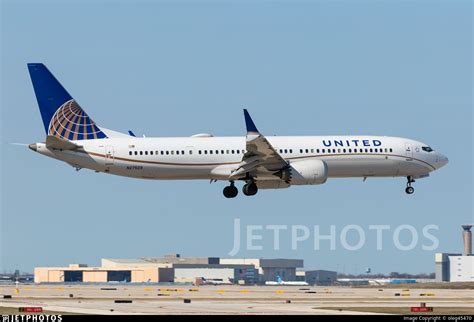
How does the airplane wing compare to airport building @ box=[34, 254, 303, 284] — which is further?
airport building @ box=[34, 254, 303, 284]

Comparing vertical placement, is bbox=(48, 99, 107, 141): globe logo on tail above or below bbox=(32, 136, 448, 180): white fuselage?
above

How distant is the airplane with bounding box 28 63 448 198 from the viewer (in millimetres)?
100938

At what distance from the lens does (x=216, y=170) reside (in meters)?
102

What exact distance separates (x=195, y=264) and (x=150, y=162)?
314 feet

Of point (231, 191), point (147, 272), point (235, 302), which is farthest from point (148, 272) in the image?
point (235, 302)

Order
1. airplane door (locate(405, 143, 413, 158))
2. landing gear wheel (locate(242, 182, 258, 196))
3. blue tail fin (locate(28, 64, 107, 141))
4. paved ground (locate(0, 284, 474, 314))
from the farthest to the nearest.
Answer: airplane door (locate(405, 143, 413, 158)) < blue tail fin (locate(28, 64, 107, 141)) < landing gear wheel (locate(242, 182, 258, 196)) < paved ground (locate(0, 284, 474, 314))

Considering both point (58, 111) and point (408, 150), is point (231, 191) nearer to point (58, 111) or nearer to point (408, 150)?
point (408, 150)

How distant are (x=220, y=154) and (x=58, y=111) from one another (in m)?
15.2

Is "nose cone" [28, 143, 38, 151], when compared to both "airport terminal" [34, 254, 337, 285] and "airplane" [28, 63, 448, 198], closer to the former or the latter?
"airplane" [28, 63, 448, 198]

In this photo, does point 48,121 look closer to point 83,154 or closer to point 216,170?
point 83,154

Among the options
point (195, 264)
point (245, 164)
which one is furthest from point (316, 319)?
point (195, 264)

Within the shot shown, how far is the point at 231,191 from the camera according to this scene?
104875 millimetres

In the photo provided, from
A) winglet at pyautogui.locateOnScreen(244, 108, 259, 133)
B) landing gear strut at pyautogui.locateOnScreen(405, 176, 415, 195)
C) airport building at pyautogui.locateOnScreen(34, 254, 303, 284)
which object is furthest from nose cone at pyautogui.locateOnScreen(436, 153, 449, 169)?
airport building at pyautogui.locateOnScreen(34, 254, 303, 284)


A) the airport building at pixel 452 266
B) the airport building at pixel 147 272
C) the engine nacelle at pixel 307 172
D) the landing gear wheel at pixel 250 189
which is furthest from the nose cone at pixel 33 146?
the airport building at pixel 452 266
